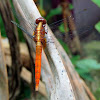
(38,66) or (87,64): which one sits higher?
(38,66)

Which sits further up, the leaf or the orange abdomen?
the orange abdomen

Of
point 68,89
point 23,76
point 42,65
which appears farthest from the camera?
point 23,76

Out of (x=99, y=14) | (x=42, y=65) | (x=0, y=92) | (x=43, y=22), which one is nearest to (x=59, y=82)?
(x=42, y=65)

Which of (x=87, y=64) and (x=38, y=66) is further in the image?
(x=87, y=64)

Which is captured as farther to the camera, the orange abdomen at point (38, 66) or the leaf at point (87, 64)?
the leaf at point (87, 64)

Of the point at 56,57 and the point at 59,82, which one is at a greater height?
the point at 56,57

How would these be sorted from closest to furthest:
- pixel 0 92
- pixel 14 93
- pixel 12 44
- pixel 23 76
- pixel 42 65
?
pixel 42 65
pixel 0 92
pixel 12 44
pixel 14 93
pixel 23 76

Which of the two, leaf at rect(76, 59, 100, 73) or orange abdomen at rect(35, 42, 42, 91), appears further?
leaf at rect(76, 59, 100, 73)

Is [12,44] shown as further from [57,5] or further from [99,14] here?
[57,5]

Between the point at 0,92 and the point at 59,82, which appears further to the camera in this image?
the point at 0,92

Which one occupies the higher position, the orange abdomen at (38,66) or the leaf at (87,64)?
the orange abdomen at (38,66)

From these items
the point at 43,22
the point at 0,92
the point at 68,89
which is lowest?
the point at 0,92
